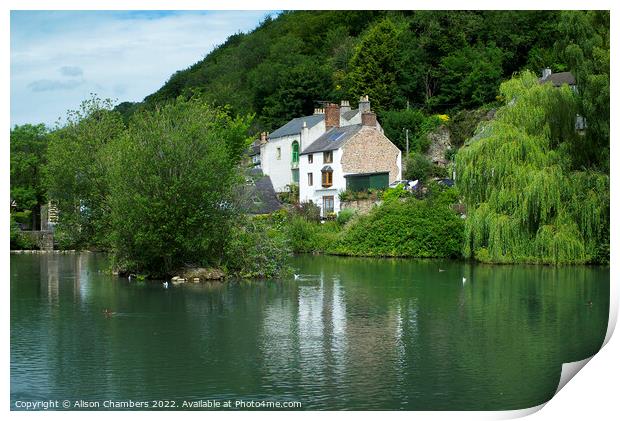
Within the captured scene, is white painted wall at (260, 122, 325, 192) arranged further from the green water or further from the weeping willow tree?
the green water

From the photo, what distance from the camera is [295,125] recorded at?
42625mm

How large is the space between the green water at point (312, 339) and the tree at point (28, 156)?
29.1 feet

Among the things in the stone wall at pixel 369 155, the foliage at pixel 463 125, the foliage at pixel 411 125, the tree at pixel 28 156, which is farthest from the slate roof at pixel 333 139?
the tree at pixel 28 156

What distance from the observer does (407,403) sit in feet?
32.8

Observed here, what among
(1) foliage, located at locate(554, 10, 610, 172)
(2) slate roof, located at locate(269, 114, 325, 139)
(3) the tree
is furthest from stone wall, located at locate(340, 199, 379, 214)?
(1) foliage, located at locate(554, 10, 610, 172)

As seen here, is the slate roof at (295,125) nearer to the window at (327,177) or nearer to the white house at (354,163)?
the white house at (354,163)

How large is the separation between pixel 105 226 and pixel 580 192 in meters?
13.9

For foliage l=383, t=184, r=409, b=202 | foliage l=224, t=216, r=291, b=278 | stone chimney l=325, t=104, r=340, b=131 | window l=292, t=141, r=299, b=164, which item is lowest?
foliage l=224, t=216, r=291, b=278

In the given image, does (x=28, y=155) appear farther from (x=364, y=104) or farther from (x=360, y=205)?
(x=364, y=104)

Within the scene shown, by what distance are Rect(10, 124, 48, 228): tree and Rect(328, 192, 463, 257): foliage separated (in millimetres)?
10987

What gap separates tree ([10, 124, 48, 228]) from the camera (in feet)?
97.4
